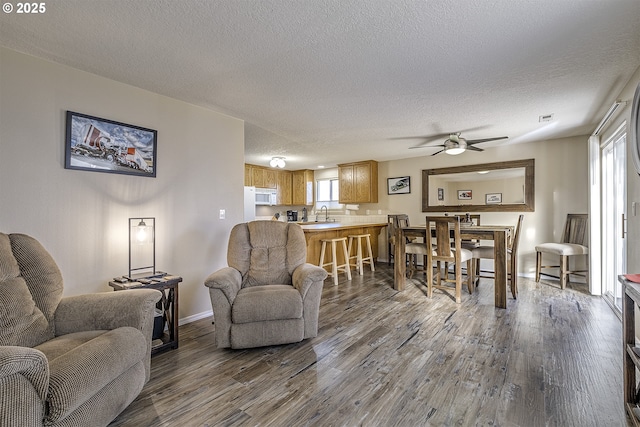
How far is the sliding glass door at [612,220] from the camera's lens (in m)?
3.23

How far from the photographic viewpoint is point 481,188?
517 cm

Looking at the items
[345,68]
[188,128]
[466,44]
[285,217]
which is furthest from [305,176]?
[466,44]

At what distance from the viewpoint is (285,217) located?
778 centimetres

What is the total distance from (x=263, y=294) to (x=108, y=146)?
1816 mm

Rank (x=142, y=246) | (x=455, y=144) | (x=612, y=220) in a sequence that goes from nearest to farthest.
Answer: (x=142, y=246) < (x=612, y=220) < (x=455, y=144)

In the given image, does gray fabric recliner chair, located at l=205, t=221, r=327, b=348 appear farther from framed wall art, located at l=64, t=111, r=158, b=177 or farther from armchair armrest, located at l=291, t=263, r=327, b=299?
framed wall art, located at l=64, t=111, r=158, b=177

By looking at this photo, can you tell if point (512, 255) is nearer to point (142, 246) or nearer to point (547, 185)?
point (547, 185)

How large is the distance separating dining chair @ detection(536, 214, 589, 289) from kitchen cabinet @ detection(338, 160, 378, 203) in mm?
3115

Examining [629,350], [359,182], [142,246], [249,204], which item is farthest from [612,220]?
[142,246]

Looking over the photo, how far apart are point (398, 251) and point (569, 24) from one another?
9.67ft

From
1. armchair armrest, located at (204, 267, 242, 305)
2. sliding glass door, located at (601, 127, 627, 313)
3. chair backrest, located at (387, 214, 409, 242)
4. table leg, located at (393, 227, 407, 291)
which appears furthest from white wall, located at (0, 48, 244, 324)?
sliding glass door, located at (601, 127, 627, 313)

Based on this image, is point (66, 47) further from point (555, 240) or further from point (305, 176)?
point (555, 240)

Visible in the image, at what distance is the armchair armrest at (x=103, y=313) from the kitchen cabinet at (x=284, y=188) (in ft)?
18.2

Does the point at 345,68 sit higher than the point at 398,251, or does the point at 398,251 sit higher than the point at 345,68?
the point at 345,68
